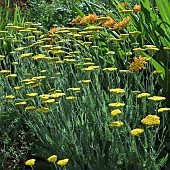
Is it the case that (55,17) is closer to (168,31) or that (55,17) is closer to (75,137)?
(168,31)

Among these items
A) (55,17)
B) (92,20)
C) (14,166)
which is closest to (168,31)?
(92,20)

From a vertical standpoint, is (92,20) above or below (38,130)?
above

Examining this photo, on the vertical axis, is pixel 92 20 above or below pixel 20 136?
above

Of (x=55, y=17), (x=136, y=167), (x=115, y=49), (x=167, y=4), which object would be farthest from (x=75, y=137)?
(x=55, y=17)

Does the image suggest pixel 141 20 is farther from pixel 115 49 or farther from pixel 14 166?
pixel 14 166

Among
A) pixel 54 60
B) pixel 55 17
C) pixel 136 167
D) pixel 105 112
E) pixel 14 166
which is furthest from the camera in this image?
pixel 55 17

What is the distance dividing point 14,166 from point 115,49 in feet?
4.29

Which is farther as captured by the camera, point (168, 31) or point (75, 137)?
point (168, 31)

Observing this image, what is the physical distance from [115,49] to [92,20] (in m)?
0.30

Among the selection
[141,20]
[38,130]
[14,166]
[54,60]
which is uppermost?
[141,20]

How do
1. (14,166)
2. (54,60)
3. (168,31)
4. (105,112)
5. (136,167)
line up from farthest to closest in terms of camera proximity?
(168,31), (54,60), (14,166), (105,112), (136,167)

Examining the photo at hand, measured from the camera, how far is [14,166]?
A: 3492mm

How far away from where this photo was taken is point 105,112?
3.27 meters

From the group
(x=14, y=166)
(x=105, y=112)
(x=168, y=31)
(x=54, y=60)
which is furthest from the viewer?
(x=168, y=31)
